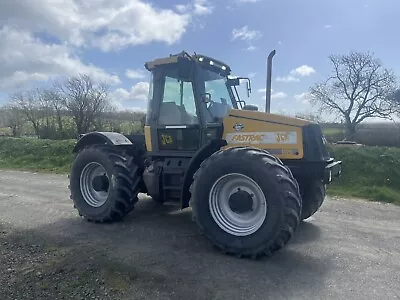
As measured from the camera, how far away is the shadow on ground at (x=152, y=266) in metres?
3.48

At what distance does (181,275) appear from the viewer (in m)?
3.83

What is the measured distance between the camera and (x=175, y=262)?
4.18 meters

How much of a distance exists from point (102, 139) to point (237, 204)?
2900 mm

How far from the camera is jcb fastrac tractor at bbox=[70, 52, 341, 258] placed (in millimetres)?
4234

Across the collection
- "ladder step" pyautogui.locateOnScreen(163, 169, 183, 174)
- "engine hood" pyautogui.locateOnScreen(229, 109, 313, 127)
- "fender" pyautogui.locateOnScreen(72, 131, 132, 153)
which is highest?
"engine hood" pyautogui.locateOnScreen(229, 109, 313, 127)

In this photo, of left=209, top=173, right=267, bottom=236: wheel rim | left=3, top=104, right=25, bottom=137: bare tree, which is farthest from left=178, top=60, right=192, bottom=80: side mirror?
left=3, top=104, right=25, bottom=137: bare tree

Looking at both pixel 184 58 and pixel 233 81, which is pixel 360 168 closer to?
pixel 233 81

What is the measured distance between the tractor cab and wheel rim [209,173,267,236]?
97 cm

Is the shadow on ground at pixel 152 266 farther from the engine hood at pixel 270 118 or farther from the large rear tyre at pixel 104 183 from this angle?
the engine hood at pixel 270 118

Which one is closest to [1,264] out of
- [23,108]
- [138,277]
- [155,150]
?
[138,277]

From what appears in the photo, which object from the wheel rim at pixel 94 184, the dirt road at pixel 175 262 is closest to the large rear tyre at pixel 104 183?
the wheel rim at pixel 94 184

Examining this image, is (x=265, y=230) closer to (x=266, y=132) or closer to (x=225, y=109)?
(x=266, y=132)

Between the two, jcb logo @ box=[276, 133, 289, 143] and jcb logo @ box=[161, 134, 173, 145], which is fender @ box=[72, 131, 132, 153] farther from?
jcb logo @ box=[276, 133, 289, 143]

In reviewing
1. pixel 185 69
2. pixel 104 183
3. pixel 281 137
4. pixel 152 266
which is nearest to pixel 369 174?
pixel 281 137
